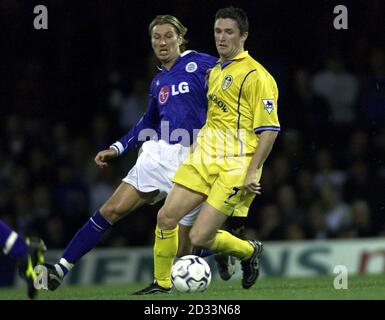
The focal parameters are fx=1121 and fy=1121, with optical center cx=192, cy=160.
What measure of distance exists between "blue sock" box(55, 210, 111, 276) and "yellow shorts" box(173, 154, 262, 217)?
2.56 ft

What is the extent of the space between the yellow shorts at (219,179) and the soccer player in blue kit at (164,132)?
0.37 meters

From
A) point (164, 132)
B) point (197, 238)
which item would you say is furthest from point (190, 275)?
point (164, 132)

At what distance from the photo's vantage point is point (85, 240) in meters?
7.91

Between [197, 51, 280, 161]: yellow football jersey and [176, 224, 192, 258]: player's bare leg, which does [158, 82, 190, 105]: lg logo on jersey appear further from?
[176, 224, 192, 258]: player's bare leg

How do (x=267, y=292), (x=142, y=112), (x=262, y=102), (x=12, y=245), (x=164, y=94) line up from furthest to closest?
(x=142, y=112) → (x=164, y=94) → (x=267, y=292) → (x=262, y=102) → (x=12, y=245)

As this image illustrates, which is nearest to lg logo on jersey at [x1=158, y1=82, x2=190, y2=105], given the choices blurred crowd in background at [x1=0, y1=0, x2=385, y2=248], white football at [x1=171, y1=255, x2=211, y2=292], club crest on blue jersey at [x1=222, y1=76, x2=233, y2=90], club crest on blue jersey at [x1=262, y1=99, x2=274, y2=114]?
club crest on blue jersey at [x1=222, y1=76, x2=233, y2=90]

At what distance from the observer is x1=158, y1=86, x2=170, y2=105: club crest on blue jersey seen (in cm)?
781

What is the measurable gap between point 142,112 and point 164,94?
4.30m

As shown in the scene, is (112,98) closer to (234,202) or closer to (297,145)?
(297,145)

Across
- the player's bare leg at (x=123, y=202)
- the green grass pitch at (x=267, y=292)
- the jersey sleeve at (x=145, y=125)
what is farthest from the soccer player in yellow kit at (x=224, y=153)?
the jersey sleeve at (x=145, y=125)

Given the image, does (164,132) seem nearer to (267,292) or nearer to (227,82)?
(227,82)

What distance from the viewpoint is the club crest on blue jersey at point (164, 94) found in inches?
307

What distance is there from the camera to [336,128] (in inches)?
470
